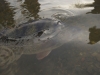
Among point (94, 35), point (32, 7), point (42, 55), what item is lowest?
point (42, 55)

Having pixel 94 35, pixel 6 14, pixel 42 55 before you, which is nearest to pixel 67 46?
pixel 42 55

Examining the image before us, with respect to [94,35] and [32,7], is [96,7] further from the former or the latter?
[32,7]

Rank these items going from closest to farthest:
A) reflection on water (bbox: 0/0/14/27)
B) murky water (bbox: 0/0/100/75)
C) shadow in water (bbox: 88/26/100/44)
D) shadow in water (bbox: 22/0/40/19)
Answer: murky water (bbox: 0/0/100/75)
shadow in water (bbox: 88/26/100/44)
reflection on water (bbox: 0/0/14/27)
shadow in water (bbox: 22/0/40/19)

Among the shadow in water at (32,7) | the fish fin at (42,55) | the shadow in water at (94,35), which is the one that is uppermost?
the shadow in water at (32,7)

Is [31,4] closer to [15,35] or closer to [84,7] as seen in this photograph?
[84,7]

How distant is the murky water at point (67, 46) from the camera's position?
3182mm

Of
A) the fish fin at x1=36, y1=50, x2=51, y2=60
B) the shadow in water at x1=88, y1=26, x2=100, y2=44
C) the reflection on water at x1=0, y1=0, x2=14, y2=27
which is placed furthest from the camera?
the reflection on water at x1=0, y1=0, x2=14, y2=27

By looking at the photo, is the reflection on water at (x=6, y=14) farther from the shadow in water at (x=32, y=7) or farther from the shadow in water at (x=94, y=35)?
the shadow in water at (x=94, y=35)

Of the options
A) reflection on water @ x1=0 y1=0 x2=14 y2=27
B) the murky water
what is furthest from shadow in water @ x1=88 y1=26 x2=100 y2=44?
reflection on water @ x1=0 y1=0 x2=14 y2=27

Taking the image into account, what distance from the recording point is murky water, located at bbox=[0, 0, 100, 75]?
3182mm

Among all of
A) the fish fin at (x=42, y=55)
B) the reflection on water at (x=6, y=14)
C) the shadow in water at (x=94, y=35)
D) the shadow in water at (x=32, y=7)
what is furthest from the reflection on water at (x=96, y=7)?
the reflection on water at (x=6, y=14)

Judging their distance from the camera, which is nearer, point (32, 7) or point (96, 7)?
→ point (96, 7)

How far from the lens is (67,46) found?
151 inches

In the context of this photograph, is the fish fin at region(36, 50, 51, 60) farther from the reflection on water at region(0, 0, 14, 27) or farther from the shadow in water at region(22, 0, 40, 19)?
the shadow in water at region(22, 0, 40, 19)
